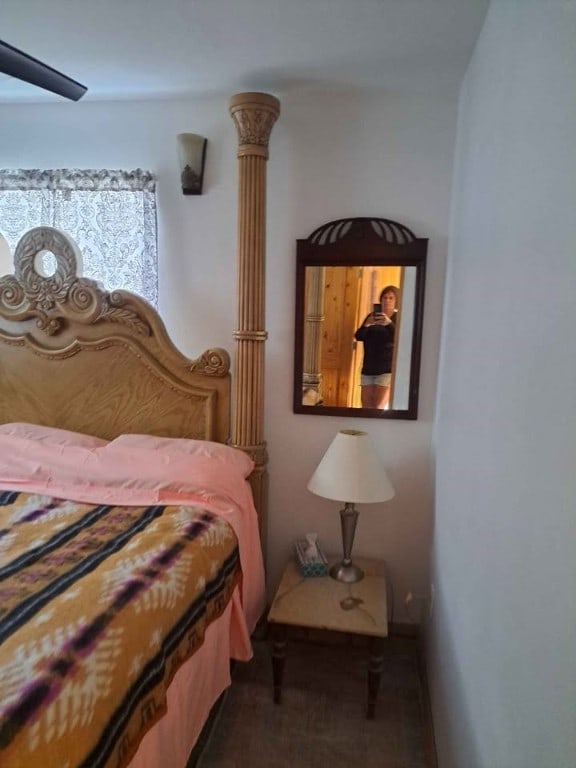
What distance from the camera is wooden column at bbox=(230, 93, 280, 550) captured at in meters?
1.95

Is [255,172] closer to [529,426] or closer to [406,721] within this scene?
[529,426]

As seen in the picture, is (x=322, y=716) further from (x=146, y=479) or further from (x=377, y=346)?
(x=377, y=346)

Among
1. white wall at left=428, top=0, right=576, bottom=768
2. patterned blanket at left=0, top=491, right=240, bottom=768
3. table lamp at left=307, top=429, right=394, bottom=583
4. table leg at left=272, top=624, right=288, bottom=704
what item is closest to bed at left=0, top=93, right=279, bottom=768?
patterned blanket at left=0, top=491, right=240, bottom=768

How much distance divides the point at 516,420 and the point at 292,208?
1575 mm

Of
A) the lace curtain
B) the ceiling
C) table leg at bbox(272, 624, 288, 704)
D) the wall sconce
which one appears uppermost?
the ceiling

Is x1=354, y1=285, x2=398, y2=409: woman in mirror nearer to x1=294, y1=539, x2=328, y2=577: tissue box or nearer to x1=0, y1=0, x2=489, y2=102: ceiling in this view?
x1=294, y1=539, x2=328, y2=577: tissue box

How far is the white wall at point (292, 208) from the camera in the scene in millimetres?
2035

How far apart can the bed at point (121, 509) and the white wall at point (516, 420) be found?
74 centimetres

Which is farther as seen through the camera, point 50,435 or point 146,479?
point 50,435

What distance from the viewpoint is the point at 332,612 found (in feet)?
5.85

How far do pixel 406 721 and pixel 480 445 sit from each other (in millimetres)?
1284

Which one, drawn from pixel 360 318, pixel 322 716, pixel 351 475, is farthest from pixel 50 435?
pixel 322 716

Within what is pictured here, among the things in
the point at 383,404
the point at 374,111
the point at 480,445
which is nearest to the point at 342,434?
the point at 383,404

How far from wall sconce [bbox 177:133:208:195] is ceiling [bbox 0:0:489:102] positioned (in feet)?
0.66
